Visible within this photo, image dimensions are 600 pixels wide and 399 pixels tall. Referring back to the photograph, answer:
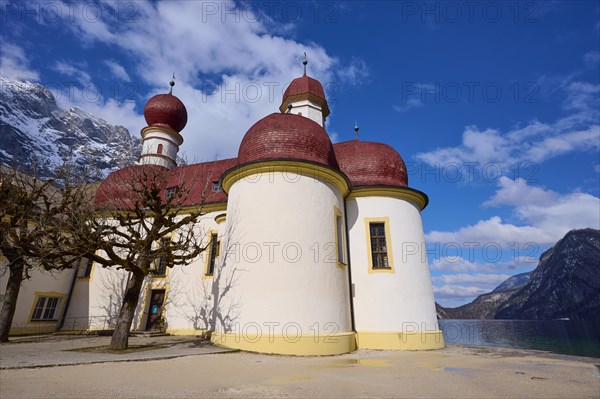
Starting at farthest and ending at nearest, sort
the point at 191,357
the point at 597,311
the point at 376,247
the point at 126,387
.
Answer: the point at 597,311, the point at 376,247, the point at 191,357, the point at 126,387

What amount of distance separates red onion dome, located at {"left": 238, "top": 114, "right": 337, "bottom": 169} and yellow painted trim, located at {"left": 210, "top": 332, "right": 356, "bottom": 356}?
243 inches

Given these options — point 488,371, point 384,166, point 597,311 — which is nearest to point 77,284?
point 384,166

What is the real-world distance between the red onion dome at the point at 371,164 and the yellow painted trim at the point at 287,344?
698 centimetres

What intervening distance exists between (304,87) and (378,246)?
1149 cm

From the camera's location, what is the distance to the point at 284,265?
36.8 feet

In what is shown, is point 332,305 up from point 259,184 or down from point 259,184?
down

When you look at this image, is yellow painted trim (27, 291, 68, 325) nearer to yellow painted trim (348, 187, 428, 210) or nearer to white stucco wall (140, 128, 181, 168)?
white stucco wall (140, 128, 181, 168)

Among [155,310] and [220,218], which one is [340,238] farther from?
[155,310]

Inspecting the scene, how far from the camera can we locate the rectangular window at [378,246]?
14.4 metres

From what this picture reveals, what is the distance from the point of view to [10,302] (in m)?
12.9

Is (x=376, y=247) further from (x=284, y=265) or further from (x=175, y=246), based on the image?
(x=175, y=246)

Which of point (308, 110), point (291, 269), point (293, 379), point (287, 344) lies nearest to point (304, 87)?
point (308, 110)

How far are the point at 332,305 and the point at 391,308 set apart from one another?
11.3 ft

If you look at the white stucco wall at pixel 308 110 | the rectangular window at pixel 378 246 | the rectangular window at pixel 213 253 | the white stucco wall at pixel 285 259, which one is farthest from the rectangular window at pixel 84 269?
the rectangular window at pixel 378 246
